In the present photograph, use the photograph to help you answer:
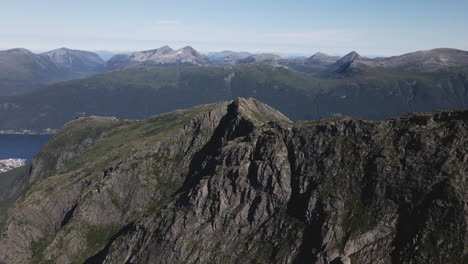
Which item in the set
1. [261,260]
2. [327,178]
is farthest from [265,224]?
[327,178]

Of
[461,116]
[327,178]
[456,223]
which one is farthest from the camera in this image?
[327,178]

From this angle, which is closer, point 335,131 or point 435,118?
point 435,118

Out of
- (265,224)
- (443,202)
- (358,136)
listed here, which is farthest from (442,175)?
(265,224)

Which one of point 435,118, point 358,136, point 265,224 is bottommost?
point 265,224

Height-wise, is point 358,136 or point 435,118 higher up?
point 435,118

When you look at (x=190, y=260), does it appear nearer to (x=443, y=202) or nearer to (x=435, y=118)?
(x=443, y=202)

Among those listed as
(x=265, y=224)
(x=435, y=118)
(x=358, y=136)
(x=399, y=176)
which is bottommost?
(x=265, y=224)

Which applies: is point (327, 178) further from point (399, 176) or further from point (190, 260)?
point (190, 260)

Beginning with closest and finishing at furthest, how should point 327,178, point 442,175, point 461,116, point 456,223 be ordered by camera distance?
point 456,223 → point 442,175 → point 461,116 → point 327,178

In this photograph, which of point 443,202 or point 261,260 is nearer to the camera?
point 443,202
